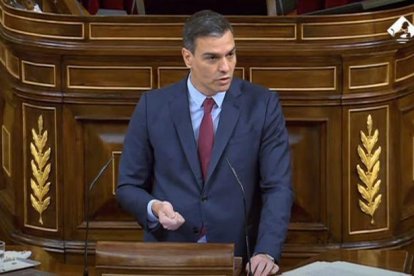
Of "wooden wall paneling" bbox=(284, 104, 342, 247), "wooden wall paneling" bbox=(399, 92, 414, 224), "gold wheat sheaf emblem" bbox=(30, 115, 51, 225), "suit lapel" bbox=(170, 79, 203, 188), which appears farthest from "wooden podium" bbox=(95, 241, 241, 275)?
"wooden wall paneling" bbox=(399, 92, 414, 224)

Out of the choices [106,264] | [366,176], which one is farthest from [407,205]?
[106,264]

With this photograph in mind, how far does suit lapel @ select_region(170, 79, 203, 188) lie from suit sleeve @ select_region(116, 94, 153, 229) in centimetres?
10

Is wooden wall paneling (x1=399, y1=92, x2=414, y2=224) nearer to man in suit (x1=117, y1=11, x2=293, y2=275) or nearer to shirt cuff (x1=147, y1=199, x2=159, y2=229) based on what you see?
man in suit (x1=117, y1=11, x2=293, y2=275)

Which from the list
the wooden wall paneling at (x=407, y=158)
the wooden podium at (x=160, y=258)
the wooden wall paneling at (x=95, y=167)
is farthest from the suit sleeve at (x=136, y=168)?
the wooden wall paneling at (x=407, y=158)

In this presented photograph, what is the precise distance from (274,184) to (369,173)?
193 cm

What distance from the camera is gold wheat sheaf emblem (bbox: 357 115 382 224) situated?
5.57 meters

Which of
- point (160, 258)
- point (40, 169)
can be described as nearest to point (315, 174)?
point (40, 169)

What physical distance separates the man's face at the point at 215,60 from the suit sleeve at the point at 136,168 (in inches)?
10.8

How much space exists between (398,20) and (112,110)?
4.66ft

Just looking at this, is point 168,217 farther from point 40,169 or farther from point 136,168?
point 40,169

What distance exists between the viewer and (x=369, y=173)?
560 cm

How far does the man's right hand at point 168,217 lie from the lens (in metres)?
3.52

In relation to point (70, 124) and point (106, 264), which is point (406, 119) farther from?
point (106, 264)

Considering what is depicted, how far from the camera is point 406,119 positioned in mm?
5750
